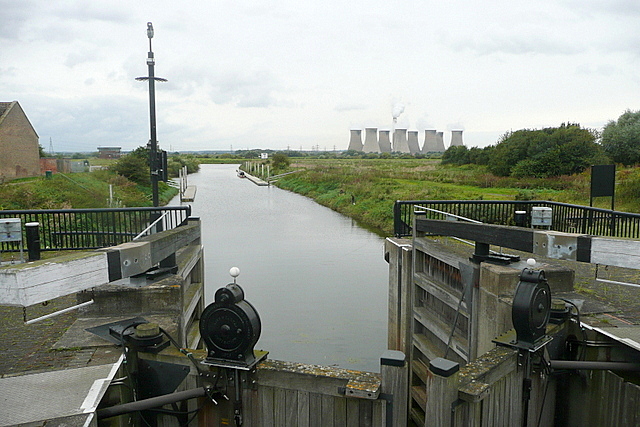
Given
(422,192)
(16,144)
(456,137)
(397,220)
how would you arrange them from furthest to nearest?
(456,137) < (16,144) < (422,192) < (397,220)

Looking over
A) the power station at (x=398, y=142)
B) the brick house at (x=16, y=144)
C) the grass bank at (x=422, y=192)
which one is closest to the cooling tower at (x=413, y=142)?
the power station at (x=398, y=142)

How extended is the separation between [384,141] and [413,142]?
8.98m

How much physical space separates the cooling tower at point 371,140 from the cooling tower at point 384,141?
2.36 meters

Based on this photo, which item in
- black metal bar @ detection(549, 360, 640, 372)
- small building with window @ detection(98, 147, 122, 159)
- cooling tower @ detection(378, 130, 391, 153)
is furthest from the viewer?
cooling tower @ detection(378, 130, 391, 153)

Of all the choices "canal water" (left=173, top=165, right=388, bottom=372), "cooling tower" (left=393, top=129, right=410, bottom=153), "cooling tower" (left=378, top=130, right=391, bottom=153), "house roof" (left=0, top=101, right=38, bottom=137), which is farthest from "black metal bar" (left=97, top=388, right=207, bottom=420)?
"cooling tower" (left=378, top=130, right=391, bottom=153)

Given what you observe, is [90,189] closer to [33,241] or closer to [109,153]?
[109,153]

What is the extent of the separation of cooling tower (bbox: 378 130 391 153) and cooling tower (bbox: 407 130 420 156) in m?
6.20

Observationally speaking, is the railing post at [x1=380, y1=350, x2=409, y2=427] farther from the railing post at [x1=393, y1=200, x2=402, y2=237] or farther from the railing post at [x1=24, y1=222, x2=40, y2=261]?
the railing post at [x1=393, y1=200, x2=402, y2=237]

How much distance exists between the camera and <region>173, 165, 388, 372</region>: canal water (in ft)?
39.3

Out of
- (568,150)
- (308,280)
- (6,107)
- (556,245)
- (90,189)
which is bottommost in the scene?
(308,280)

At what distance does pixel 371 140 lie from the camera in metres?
151

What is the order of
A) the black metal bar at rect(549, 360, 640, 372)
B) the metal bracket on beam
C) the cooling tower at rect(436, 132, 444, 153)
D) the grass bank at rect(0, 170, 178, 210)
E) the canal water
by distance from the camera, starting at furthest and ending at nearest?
the cooling tower at rect(436, 132, 444, 153), the grass bank at rect(0, 170, 178, 210), the canal water, the black metal bar at rect(549, 360, 640, 372), the metal bracket on beam

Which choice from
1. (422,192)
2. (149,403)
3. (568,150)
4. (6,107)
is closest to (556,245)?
(149,403)

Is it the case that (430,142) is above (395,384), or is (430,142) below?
above
